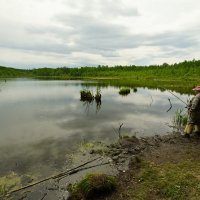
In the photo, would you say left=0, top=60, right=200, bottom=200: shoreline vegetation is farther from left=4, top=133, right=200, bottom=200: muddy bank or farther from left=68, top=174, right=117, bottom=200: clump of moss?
left=68, top=174, right=117, bottom=200: clump of moss

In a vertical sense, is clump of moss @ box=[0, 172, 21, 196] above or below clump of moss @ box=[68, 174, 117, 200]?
below

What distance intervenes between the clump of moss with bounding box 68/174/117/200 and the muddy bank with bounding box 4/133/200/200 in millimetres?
222

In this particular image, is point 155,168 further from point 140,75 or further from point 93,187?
point 140,75

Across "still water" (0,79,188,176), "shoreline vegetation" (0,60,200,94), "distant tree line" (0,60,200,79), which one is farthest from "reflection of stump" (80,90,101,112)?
"distant tree line" (0,60,200,79)

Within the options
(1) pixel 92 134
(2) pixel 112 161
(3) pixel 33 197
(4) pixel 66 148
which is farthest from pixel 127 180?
(1) pixel 92 134

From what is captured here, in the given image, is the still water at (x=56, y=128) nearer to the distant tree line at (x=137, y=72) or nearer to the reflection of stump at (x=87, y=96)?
the reflection of stump at (x=87, y=96)

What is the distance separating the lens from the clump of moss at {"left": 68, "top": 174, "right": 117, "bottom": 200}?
21.7 feet

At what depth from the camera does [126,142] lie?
459 inches

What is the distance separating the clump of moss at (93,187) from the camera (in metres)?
6.60

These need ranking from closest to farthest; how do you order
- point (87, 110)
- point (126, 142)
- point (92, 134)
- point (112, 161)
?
point (112, 161), point (126, 142), point (92, 134), point (87, 110)

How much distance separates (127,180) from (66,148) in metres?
4.35

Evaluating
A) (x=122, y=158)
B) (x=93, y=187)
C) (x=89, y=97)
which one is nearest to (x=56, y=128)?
(x=122, y=158)

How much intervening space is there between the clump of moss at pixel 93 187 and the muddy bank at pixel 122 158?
22 centimetres

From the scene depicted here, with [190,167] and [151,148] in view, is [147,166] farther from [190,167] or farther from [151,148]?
[151,148]
